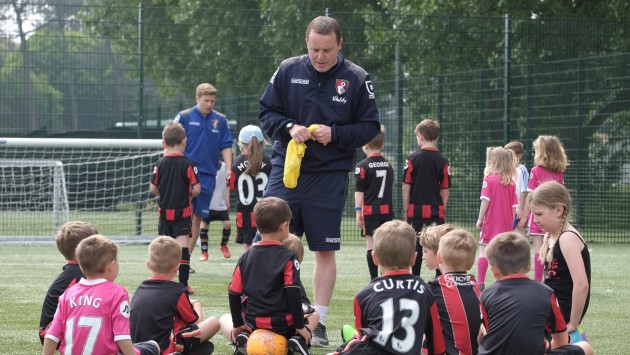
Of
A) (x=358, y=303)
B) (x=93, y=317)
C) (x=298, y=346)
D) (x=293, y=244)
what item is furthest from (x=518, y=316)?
(x=93, y=317)

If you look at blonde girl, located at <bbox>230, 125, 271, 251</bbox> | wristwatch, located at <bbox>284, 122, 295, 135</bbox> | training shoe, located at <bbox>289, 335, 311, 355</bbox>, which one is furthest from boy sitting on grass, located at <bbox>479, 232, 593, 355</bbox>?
blonde girl, located at <bbox>230, 125, 271, 251</bbox>

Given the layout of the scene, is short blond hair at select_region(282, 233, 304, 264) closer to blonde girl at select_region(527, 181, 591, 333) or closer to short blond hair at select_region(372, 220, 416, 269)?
short blond hair at select_region(372, 220, 416, 269)

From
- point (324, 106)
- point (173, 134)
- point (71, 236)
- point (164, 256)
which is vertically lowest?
point (164, 256)

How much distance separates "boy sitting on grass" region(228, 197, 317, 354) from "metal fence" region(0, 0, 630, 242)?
34.7 ft

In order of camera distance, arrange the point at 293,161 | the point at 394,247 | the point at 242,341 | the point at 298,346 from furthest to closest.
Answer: the point at 293,161, the point at 242,341, the point at 298,346, the point at 394,247

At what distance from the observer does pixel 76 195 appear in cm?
1745

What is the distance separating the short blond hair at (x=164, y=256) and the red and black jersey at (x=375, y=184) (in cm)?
490

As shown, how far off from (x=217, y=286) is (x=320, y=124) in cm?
384

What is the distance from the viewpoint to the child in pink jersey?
5.14 metres

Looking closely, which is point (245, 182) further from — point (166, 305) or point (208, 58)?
point (208, 58)

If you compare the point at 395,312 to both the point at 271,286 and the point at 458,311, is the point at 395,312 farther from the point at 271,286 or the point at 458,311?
the point at 271,286

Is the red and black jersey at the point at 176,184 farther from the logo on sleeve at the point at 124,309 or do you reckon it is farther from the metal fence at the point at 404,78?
the metal fence at the point at 404,78

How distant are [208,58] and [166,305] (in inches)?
490

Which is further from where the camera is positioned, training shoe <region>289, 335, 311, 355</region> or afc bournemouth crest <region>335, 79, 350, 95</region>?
afc bournemouth crest <region>335, 79, 350, 95</region>
